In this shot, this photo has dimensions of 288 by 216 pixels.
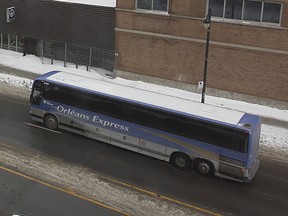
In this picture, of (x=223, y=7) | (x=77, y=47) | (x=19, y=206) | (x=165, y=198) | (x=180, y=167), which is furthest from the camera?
(x=77, y=47)

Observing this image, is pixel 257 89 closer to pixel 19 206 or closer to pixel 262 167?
pixel 262 167

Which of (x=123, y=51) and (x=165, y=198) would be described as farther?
(x=123, y=51)

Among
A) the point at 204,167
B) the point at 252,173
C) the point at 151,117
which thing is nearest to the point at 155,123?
the point at 151,117

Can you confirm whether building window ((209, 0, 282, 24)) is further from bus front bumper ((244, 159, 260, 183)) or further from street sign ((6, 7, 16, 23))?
street sign ((6, 7, 16, 23))

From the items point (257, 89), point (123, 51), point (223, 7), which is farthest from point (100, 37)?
point (257, 89)

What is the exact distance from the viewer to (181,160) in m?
19.2

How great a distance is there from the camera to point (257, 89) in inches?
1061

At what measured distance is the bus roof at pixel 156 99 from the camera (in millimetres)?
18422

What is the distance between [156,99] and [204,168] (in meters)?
3.66

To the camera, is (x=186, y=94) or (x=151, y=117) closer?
(x=151, y=117)

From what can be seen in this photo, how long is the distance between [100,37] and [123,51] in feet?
6.99

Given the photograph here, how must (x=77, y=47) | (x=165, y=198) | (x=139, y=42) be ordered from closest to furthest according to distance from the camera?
(x=165, y=198)
(x=139, y=42)
(x=77, y=47)

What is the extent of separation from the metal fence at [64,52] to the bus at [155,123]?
9599 mm

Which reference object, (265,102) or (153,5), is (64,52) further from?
(265,102)
